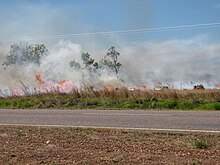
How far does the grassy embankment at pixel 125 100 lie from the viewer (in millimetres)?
19406

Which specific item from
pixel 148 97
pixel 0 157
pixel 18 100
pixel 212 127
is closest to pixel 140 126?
pixel 212 127

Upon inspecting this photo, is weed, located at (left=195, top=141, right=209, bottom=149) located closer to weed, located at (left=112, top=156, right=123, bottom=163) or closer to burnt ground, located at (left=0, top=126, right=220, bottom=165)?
burnt ground, located at (left=0, top=126, right=220, bottom=165)

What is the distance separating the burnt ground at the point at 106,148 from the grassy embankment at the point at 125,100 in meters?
10.5

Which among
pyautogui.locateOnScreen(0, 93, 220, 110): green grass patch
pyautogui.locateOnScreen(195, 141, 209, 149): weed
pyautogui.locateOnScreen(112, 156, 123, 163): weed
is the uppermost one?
pyautogui.locateOnScreen(0, 93, 220, 110): green grass patch

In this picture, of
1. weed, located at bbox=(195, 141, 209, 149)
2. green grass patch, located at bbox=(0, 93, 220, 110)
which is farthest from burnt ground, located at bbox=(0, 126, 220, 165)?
green grass patch, located at bbox=(0, 93, 220, 110)

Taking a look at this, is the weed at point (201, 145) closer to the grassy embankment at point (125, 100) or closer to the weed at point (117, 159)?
the weed at point (117, 159)

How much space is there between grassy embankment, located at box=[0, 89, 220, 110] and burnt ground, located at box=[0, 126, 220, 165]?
10.5 metres

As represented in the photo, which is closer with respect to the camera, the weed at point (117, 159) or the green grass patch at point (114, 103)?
the weed at point (117, 159)

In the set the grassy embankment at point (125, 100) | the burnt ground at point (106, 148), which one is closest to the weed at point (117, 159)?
the burnt ground at point (106, 148)

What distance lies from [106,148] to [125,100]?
46.6 ft

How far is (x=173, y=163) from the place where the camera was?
19.5ft

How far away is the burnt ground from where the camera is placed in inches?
246

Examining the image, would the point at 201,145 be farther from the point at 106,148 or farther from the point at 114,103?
the point at 114,103

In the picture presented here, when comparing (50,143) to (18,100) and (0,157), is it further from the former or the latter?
(18,100)
